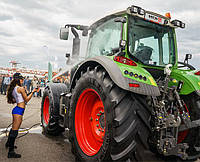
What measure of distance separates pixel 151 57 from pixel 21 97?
249 centimetres

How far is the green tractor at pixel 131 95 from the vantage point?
7.41 ft

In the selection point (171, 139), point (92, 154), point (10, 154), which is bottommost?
point (10, 154)

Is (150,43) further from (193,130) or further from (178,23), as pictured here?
(193,130)

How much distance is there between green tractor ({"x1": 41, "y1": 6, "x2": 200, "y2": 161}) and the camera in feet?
7.41

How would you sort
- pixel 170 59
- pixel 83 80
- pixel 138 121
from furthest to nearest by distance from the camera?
pixel 170 59 < pixel 83 80 < pixel 138 121

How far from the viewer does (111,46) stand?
3359 millimetres

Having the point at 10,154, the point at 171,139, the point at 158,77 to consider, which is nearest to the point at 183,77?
the point at 158,77

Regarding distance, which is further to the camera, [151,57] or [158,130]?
[151,57]

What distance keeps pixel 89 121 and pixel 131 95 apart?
44.5 inches

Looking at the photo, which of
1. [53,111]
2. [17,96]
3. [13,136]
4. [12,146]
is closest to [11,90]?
[17,96]

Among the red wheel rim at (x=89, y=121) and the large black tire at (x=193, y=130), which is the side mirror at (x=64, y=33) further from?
the large black tire at (x=193, y=130)

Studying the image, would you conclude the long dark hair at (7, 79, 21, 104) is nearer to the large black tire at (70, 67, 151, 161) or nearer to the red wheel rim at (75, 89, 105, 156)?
the red wheel rim at (75, 89, 105, 156)

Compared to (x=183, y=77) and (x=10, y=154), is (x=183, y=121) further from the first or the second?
(x=10, y=154)

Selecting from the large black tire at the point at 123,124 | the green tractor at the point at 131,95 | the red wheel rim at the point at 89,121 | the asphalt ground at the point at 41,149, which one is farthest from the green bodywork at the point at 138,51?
the asphalt ground at the point at 41,149
